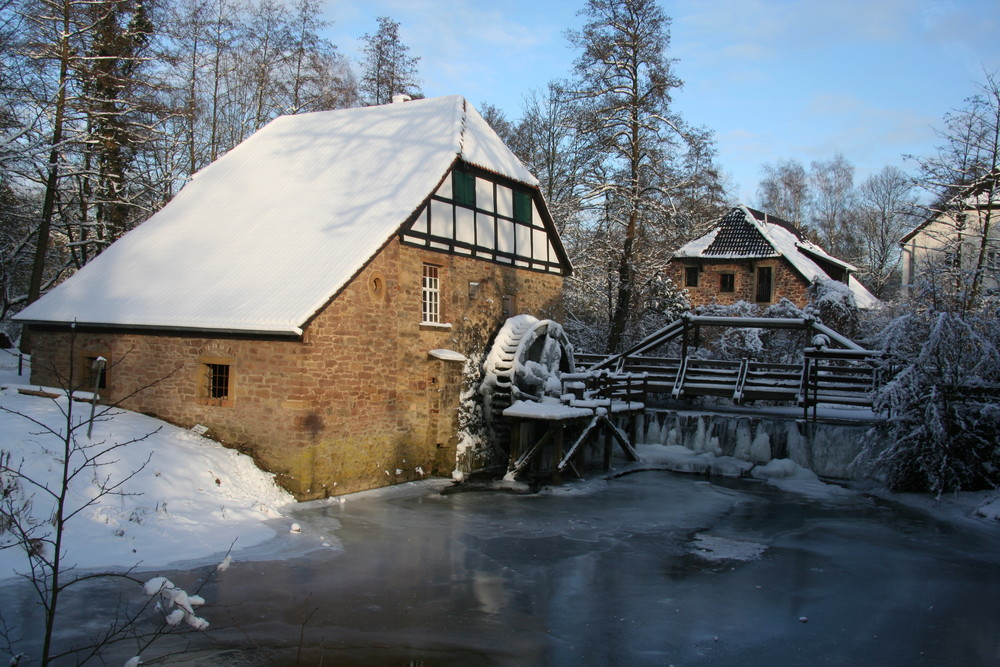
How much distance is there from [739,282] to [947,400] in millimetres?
18250

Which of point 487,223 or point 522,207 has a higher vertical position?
point 522,207

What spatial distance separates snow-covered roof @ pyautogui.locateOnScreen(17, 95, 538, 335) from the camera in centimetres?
1256

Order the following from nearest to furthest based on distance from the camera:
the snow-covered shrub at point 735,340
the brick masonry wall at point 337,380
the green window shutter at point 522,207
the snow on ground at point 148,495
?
the snow on ground at point 148,495
the brick masonry wall at point 337,380
the green window shutter at point 522,207
the snow-covered shrub at point 735,340

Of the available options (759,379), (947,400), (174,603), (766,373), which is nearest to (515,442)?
(766,373)

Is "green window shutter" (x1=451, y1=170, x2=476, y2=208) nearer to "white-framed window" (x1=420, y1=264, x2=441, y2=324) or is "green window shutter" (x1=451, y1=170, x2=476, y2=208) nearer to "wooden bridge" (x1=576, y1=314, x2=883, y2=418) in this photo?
"white-framed window" (x1=420, y1=264, x2=441, y2=324)

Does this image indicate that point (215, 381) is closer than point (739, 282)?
Yes

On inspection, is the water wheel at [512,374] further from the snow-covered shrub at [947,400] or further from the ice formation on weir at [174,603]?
the ice formation on weir at [174,603]

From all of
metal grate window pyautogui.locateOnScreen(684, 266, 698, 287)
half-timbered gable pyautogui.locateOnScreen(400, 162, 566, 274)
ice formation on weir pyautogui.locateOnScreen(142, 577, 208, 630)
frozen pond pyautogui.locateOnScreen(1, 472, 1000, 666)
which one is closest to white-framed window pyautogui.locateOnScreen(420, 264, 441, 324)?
half-timbered gable pyautogui.locateOnScreen(400, 162, 566, 274)

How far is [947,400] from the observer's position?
13070mm

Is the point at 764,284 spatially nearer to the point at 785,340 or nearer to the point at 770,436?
the point at 785,340

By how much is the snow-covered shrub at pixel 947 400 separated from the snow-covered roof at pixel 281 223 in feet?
28.1

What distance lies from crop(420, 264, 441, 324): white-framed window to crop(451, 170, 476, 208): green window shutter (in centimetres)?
156

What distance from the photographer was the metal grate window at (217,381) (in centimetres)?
1259

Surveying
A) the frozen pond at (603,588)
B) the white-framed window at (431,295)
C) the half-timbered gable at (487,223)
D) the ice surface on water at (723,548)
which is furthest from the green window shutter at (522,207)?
the ice surface on water at (723,548)
